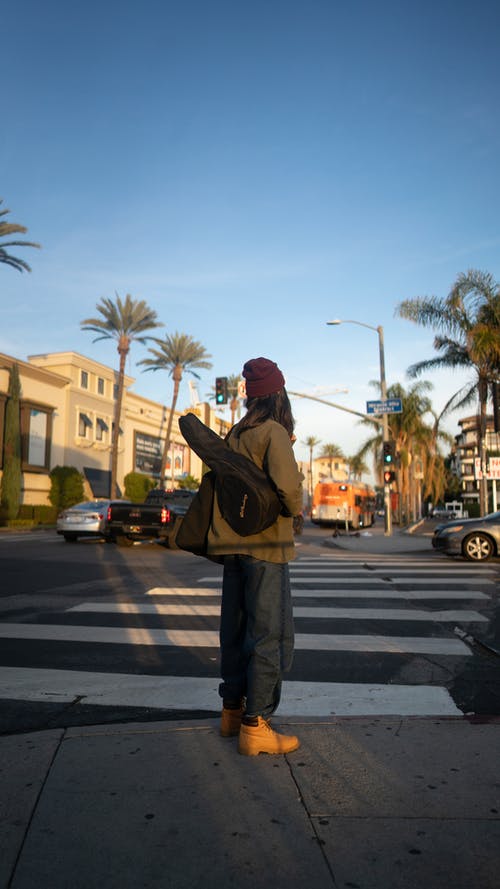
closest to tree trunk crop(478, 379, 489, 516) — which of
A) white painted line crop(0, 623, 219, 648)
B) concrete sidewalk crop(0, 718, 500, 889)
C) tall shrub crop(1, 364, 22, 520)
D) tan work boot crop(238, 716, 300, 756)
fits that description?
white painted line crop(0, 623, 219, 648)

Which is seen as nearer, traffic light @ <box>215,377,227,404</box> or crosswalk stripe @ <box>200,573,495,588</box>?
crosswalk stripe @ <box>200,573,495,588</box>

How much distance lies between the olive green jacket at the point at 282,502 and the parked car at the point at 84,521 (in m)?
17.4

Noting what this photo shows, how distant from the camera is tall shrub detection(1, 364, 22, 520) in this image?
34.7 metres

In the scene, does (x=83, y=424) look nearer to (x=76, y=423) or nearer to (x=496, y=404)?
(x=76, y=423)

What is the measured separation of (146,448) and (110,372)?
9336 mm

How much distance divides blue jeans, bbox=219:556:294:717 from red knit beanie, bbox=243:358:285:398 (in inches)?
34.4

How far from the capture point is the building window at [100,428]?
156 feet

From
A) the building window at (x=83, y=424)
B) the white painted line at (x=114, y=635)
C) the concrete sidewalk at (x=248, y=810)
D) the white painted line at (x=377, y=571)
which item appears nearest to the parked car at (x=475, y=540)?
the white painted line at (x=377, y=571)

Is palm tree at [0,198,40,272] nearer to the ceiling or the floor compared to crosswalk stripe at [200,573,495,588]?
nearer to the ceiling

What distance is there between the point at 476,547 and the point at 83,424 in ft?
116

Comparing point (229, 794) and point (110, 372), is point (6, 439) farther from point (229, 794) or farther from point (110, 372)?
point (229, 794)

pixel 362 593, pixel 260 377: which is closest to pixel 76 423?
pixel 362 593

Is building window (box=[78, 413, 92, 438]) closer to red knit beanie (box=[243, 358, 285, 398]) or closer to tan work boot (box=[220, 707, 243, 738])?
red knit beanie (box=[243, 358, 285, 398])

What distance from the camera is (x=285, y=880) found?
6.72ft
